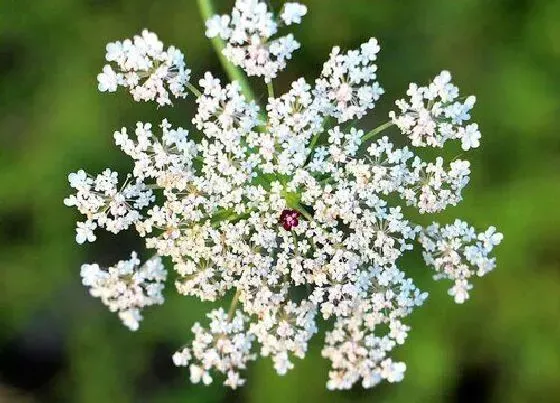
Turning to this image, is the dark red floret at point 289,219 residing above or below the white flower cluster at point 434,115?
below

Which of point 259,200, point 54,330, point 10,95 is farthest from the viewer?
point 54,330

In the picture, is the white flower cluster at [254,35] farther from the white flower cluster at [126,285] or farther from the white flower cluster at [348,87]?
the white flower cluster at [126,285]

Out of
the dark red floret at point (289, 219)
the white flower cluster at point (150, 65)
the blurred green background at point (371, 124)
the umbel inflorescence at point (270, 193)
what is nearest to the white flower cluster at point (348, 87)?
the umbel inflorescence at point (270, 193)

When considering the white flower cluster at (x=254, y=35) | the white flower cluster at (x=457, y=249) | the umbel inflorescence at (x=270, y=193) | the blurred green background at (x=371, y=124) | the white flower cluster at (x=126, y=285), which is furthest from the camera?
the blurred green background at (x=371, y=124)

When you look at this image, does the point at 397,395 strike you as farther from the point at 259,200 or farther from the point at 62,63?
the point at 62,63

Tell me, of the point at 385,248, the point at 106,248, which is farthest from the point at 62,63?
the point at 385,248

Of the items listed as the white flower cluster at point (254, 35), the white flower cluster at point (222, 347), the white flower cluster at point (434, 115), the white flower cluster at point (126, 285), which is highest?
the white flower cluster at point (254, 35)

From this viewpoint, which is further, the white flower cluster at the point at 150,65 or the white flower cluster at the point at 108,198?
the white flower cluster at the point at 108,198

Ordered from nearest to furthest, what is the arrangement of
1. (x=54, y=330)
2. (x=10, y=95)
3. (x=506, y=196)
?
(x=506, y=196) < (x=10, y=95) < (x=54, y=330)
